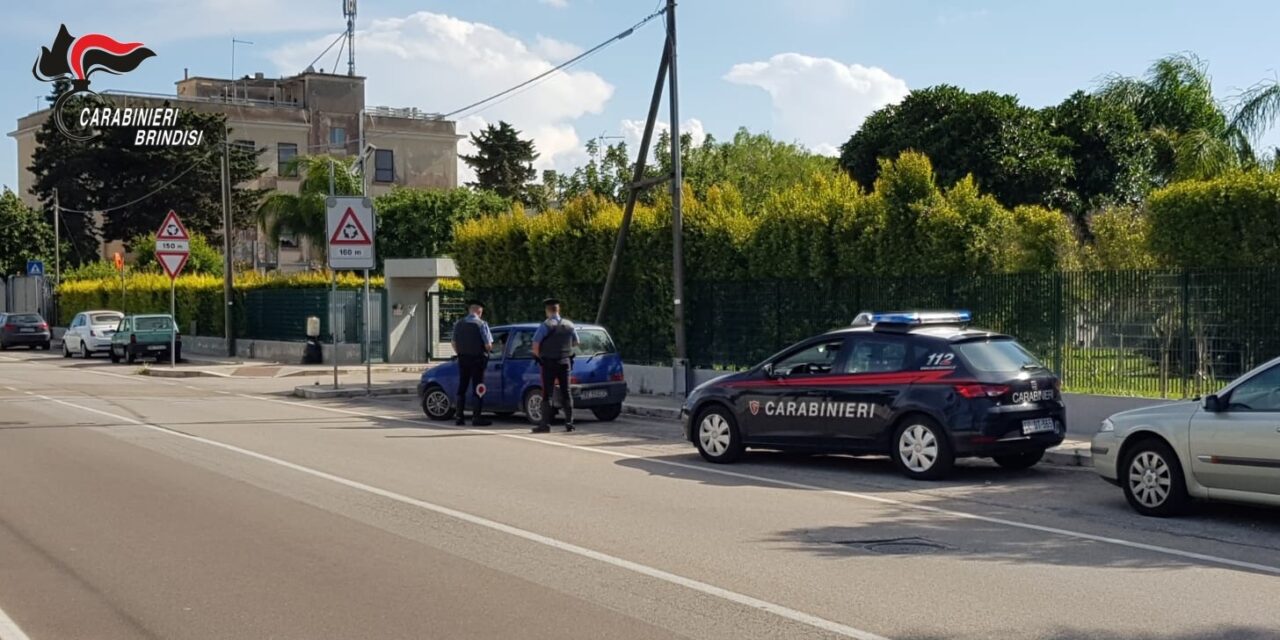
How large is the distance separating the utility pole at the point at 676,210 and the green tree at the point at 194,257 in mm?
43177

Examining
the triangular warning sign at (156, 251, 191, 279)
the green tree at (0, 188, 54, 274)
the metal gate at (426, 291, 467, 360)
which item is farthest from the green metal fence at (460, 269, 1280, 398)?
the green tree at (0, 188, 54, 274)

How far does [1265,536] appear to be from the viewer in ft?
32.4

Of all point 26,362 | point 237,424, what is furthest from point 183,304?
point 237,424

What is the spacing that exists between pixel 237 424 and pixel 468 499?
8667 mm

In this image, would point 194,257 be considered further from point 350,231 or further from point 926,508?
point 926,508

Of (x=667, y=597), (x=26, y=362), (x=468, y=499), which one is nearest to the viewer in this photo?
(x=667, y=597)

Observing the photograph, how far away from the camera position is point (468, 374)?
742 inches

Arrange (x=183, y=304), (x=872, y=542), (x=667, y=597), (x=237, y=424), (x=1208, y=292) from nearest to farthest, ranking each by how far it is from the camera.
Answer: (x=667, y=597)
(x=872, y=542)
(x=1208, y=292)
(x=237, y=424)
(x=183, y=304)

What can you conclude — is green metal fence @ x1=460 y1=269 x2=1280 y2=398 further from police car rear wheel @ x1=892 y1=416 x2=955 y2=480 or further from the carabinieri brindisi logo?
the carabinieri brindisi logo

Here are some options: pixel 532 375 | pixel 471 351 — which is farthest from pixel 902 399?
pixel 471 351

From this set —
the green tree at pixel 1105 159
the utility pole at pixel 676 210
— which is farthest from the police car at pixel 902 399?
the green tree at pixel 1105 159

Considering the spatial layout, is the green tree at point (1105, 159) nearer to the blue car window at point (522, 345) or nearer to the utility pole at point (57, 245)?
the blue car window at point (522, 345)

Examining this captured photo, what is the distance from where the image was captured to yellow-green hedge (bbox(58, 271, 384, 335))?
40113mm

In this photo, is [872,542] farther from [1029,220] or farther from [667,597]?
[1029,220]
